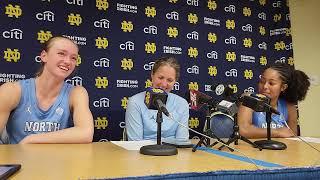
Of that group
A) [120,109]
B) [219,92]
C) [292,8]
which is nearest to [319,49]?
[292,8]

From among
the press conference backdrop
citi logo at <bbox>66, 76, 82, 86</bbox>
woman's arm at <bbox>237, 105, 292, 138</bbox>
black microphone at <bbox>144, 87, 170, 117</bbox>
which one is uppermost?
the press conference backdrop

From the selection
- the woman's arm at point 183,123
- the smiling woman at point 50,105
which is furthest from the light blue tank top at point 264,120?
the smiling woman at point 50,105

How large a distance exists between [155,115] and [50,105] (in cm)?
71

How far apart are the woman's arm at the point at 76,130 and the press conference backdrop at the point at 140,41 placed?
99 cm

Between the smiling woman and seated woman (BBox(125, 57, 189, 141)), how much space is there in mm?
414

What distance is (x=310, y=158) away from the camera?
4.10 ft

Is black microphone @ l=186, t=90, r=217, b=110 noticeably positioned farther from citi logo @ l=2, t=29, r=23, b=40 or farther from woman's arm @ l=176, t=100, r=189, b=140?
citi logo @ l=2, t=29, r=23, b=40

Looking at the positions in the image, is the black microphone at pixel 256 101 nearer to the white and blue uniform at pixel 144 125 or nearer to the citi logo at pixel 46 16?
the white and blue uniform at pixel 144 125

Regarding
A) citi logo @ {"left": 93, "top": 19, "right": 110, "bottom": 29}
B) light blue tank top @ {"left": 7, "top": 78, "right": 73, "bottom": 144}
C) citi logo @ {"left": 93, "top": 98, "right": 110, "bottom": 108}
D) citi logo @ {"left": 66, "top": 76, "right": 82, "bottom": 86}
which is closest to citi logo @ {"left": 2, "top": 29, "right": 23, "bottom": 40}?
citi logo @ {"left": 66, "top": 76, "right": 82, "bottom": 86}

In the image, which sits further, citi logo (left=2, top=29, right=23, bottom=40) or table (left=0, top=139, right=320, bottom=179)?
citi logo (left=2, top=29, right=23, bottom=40)

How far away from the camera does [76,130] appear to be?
1704mm

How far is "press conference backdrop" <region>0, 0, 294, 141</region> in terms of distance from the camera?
281 centimetres

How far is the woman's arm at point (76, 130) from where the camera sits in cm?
159

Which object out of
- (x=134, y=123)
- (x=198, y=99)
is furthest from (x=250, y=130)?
(x=198, y=99)
